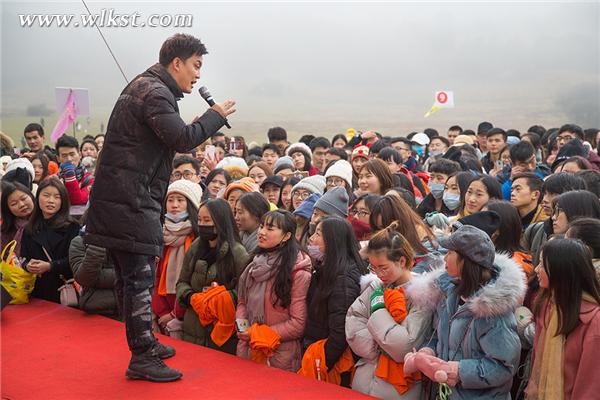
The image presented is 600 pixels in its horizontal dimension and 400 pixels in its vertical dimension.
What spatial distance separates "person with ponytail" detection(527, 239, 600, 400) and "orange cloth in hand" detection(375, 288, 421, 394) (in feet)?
1.62

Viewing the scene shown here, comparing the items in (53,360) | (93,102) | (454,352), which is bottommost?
(53,360)

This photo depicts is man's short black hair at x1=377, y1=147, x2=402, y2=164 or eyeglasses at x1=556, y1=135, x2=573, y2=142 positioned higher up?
eyeglasses at x1=556, y1=135, x2=573, y2=142

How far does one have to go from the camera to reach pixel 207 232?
3271mm

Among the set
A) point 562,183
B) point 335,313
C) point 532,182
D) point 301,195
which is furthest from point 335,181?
point 335,313

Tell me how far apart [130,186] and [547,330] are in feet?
5.33

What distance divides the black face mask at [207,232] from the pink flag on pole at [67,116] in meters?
3.61

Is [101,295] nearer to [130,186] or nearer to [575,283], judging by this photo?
[130,186]

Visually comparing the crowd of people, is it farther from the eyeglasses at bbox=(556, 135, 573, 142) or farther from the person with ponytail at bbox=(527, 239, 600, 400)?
the eyeglasses at bbox=(556, 135, 573, 142)

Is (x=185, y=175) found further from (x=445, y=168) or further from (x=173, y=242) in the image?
(x=445, y=168)

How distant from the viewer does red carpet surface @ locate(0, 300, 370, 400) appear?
246 centimetres

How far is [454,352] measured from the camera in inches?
92.4

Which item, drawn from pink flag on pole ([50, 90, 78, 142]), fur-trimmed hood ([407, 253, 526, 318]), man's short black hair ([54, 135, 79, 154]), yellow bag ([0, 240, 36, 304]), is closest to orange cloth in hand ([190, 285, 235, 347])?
fur-trimmed hood ([407, 253, 526, 318])

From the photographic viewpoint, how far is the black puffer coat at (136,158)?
2.36 metres

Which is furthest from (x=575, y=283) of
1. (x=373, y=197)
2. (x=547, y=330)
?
(x=373, y=197)
